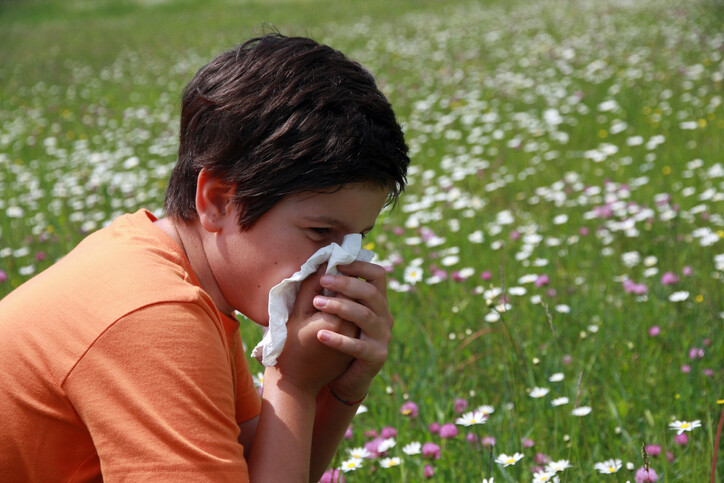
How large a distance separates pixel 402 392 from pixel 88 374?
121cm

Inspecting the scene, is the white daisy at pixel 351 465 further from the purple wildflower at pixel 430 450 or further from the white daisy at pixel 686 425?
the white daisy at pixel 686 425

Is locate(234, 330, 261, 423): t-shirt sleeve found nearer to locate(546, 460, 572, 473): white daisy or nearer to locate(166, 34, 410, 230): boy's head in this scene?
locate(166, 34, 410, 230): boy's head

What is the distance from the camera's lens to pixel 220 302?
5.04 feet

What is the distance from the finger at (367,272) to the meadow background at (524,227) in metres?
0.46

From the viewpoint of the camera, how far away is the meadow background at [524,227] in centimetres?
198

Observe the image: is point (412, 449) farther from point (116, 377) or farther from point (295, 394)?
point (116, 377)

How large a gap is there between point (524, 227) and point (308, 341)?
2344mm

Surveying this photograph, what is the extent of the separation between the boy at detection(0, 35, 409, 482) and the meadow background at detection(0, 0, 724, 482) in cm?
48

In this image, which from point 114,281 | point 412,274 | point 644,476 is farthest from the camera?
point 412,274

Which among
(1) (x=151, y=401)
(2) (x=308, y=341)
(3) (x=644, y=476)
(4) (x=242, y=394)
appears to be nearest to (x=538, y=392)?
(3) (x=644, y=476)

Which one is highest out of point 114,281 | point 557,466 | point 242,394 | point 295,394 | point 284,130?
point 284,130

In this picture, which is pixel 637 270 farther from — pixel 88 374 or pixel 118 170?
pixel 118 170

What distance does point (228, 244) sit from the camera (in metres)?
1.44

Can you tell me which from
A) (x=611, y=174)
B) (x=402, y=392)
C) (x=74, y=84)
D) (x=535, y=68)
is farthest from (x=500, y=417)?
(x=74, y=84)
